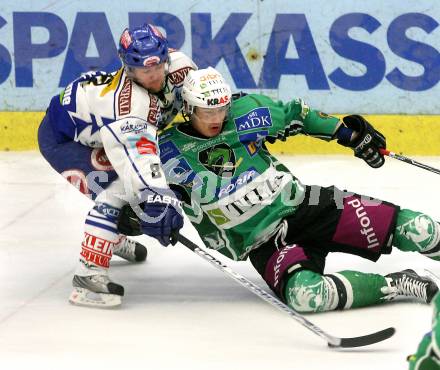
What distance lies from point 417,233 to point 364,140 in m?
0.49

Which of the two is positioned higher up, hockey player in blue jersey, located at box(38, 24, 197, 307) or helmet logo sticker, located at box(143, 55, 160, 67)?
helmet logo sticker, located at box(143, 55, 160, 67)

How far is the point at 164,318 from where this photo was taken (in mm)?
3949

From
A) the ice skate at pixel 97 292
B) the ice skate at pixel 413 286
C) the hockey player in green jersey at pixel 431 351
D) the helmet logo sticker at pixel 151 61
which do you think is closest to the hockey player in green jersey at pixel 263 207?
the ice skate at pixel 413 286

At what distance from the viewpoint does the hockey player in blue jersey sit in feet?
12.8

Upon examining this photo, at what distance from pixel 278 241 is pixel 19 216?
185cm

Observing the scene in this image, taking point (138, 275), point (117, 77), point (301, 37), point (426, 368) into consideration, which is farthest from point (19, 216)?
point (426, 368)

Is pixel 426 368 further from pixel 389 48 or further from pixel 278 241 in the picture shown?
pixel 389 48

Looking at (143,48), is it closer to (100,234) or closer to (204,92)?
(204,92)

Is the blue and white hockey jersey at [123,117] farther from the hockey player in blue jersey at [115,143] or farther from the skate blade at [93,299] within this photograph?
the skate blade at [93,299]

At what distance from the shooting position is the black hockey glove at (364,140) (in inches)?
173

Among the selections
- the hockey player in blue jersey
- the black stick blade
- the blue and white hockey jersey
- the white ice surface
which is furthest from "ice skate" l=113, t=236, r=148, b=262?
the black stick blade

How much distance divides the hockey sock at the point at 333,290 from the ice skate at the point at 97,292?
630 millimetres

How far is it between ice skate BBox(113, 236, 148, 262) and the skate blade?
0.56 meters

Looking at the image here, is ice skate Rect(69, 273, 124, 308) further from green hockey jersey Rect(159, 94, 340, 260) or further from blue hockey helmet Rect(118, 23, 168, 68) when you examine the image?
blue hockey helmet Rect(118, 23, 168, 68)
